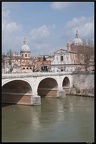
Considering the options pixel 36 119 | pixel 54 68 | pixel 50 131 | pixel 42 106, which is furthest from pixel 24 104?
pixel 54 68

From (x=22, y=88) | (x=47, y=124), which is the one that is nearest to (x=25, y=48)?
(x=22, y=88)

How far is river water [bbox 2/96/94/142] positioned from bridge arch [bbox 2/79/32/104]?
0.79m

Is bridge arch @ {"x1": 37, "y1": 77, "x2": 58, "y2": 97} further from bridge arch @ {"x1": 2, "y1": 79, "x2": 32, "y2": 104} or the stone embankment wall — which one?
bridge arch @ {"x1": 2, "y1": 79, "x2": 32, "y2": 104}

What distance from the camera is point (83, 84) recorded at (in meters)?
21.0

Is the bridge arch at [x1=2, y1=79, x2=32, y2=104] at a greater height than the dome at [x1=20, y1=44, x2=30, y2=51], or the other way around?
the dome at [x1=20, y1=44, x2=30, y2=51]

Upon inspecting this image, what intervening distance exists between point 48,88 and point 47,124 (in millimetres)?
9642

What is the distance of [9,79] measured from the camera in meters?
13.9

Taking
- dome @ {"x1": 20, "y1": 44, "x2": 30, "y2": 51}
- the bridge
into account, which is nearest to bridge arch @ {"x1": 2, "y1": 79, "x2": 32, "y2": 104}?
the bridge

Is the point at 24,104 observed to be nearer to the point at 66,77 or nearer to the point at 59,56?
the point at 66,77

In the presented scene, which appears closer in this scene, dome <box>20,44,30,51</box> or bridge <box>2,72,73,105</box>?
bridge <box>2,72,73,105</box>

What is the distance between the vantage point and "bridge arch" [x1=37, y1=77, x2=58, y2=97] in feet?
65.6

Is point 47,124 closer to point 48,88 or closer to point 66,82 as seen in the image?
point 48,88

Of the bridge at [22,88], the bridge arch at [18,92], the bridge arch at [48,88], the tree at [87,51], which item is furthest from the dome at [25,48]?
the bridge arch at [18,92]

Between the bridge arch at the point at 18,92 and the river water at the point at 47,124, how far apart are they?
0.79 meters
